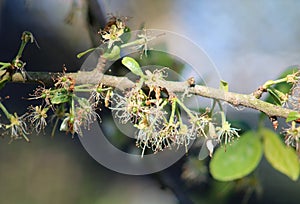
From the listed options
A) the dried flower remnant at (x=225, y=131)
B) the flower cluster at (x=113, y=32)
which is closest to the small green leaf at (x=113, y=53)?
the flower cluster at (x=113, y=32)

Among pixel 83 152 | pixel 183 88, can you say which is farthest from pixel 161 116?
pixel 83 152

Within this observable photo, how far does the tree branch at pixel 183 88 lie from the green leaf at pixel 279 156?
131mm

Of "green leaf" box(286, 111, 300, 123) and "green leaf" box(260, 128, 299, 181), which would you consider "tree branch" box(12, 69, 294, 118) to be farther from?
"green leaf" box(260, 128, 299, 181)

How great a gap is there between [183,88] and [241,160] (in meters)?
0.14

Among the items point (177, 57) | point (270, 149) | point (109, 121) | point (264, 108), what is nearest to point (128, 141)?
point (109, 121)

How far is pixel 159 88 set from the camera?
0.33 metres

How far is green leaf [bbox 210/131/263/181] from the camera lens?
0.61ft

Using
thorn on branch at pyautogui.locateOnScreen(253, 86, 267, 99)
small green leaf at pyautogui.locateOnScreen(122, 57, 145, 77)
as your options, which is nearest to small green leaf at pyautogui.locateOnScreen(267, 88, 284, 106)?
thorn on branch at pyautogui.locateOnScreen(253, 86, 267, 99)

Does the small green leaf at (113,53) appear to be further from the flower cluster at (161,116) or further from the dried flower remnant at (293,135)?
the dried flower remnant at (293,135)

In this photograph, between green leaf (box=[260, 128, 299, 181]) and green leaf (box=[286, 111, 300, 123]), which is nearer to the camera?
green leaf (box=[260, 128, 299, 181])

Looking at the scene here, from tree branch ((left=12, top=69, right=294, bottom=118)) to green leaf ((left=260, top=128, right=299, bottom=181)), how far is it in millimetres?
131

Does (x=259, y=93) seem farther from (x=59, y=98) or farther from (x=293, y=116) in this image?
(x=59, y=98)

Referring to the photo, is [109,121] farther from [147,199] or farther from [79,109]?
[147,199]

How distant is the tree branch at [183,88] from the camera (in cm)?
31
